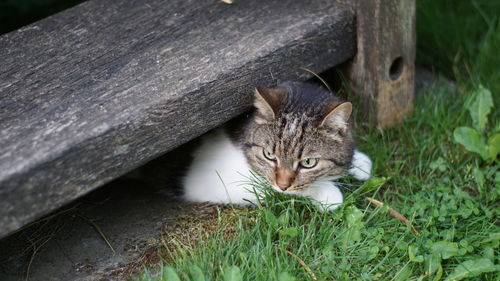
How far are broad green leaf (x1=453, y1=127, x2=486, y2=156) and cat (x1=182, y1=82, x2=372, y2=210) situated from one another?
0.52 metres

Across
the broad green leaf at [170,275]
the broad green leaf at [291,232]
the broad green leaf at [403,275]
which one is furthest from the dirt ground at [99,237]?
the broad green leaf at [403,275]

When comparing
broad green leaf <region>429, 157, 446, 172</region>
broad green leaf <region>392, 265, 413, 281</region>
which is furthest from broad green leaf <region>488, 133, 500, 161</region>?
broad green leaf <region>392, 265, 413, 281</region>

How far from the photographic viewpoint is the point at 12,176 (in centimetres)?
190

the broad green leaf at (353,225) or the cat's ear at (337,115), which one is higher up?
the cat's ear at (337,115)

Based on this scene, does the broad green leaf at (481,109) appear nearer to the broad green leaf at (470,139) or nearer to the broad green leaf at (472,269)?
the broad green leaf at (470,139)

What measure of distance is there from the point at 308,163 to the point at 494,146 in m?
1.00

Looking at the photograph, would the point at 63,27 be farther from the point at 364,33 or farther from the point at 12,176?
the point at 364,33

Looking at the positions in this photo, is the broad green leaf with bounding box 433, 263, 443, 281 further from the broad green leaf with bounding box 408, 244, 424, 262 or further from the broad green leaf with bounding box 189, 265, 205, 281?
the broad green leaf with bounding box 189, 265, 205, 281

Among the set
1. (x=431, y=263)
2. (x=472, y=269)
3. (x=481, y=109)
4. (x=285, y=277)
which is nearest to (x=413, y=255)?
(x=431, y=263)

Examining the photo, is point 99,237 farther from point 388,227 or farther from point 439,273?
point 439,273

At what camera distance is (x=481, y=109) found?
3.10m

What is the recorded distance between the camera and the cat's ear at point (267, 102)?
251 centimetres

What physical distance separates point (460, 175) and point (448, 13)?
5.10ft

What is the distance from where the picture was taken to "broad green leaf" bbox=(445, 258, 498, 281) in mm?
2307
